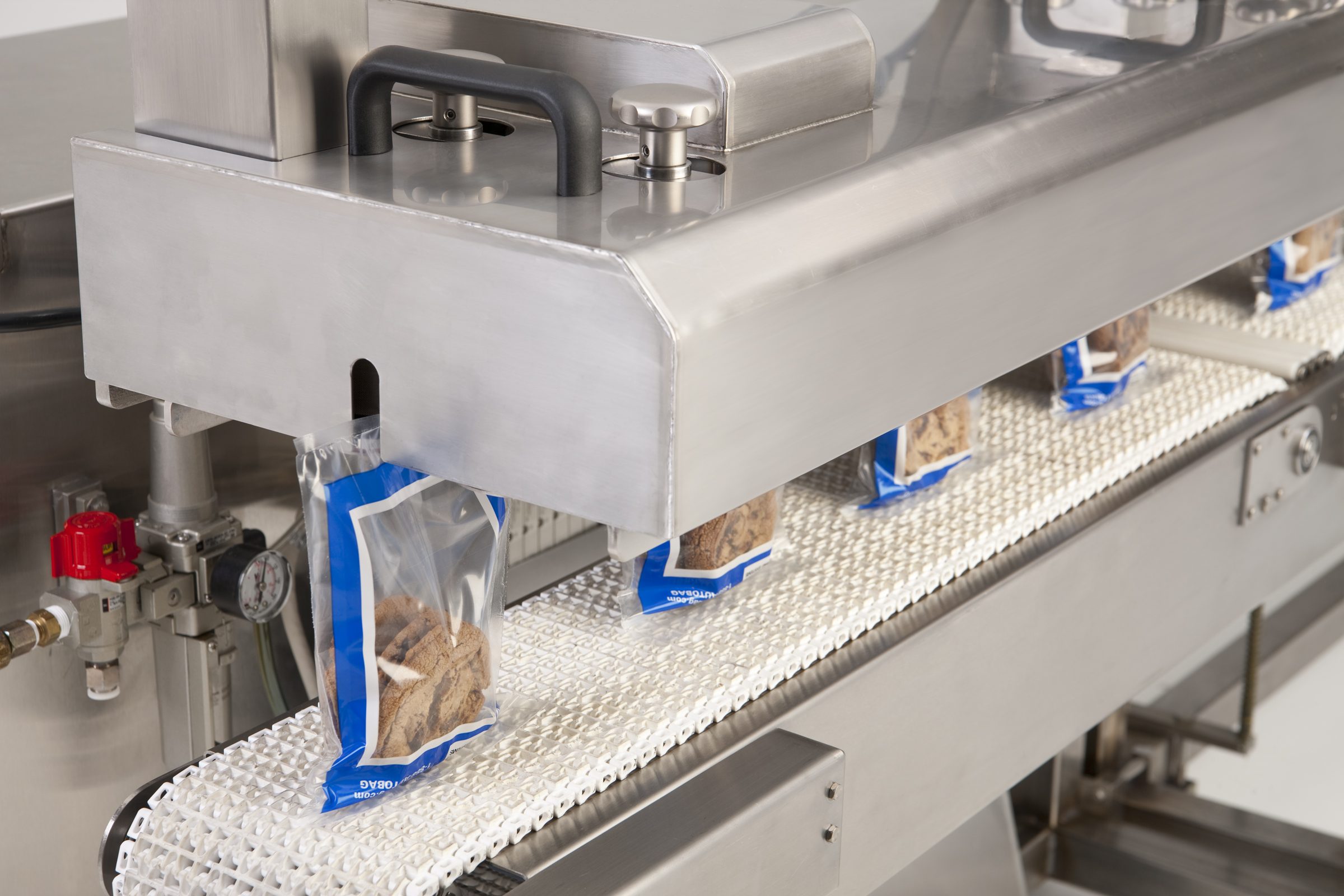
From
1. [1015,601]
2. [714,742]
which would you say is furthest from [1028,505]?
[714,742]

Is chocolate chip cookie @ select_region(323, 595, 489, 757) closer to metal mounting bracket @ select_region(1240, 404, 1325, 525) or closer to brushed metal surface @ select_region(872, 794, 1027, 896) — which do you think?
metal mounting bracket @ select_region(1240, 404, 1325, 525)

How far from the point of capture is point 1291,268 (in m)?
1.43

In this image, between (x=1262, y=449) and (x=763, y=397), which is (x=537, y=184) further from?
(x=1262, y=449)

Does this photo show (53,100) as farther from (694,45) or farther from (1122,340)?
(1122,340)

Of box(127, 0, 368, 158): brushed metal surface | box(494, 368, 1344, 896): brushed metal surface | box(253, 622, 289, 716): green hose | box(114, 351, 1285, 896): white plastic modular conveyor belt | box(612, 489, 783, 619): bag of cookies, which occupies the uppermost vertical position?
box(127, 0, 368, 158): brushed metal surface

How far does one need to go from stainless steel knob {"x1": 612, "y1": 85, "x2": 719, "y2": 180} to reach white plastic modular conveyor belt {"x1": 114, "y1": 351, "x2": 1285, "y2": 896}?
29cm

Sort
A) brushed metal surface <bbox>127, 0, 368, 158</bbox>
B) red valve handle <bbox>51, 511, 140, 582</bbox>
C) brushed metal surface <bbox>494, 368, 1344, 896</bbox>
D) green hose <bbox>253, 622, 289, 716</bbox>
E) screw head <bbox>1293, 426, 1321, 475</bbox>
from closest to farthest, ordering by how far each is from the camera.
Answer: brushed metal surface <bbox>127, 0, 368, 158</bbox>
brushed metal surface <bbox>494, 368, 1344, 896</bbox>
red valve handle <bbox>51, 511, 140, 582</bbox>
green hose <bbox>253, 622, 289, 716</bbox>
screw head <bbox>1293, 426, 1321, 475</bbox>

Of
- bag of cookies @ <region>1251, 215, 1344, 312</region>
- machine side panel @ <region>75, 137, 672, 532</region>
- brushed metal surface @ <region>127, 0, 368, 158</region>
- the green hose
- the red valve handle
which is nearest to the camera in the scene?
machine side panel @ <region>75, 137, 672, 532</region>

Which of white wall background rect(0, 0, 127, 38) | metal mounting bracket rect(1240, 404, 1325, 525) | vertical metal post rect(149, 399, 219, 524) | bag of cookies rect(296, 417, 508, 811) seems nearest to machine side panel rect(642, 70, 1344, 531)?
bag of cookies rect(296, 417, 508, 811)

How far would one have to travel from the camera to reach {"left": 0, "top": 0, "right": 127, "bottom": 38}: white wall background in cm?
185

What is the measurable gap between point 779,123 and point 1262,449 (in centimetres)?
61

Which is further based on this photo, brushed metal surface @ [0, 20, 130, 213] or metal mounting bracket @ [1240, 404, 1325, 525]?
metal mounting bracket @ [1240, 404, 1325, 525]

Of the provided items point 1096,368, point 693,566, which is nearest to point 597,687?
point 693,566

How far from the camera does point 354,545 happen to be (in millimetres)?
651
